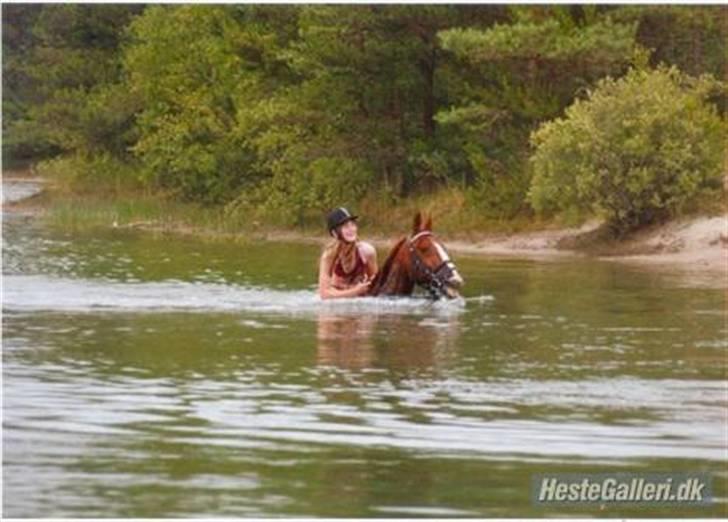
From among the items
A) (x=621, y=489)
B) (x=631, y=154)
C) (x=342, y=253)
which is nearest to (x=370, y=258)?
(x=342, y=253)

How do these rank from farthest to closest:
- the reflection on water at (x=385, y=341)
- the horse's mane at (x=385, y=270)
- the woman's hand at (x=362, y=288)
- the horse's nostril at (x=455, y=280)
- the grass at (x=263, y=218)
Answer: the grass at (x=263, y=218), the woman's hand at (x=362, y=288), the horse's mane at (x=385, y=270), the horse's nostril at (x=455, y=280), the reflection on water at (x=385, y=341)

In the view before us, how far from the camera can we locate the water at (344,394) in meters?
13.0

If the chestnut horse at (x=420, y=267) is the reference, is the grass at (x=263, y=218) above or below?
below

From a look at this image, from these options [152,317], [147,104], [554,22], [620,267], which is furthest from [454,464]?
[147,104]

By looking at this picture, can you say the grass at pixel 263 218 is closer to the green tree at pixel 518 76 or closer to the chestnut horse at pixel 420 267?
the green tree at pixel 518 76

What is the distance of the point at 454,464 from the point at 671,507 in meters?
1.78

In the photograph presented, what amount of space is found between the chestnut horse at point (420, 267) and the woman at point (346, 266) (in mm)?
486

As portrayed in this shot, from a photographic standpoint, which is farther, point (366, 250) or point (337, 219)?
point (366, 250)

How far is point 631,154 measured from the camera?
124 feet

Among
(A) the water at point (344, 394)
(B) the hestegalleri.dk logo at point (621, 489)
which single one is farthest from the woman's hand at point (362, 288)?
(B) the hestegalleri.dk logo at point (621, 489)

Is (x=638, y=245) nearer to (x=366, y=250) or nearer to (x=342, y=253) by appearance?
(x=366, y=250)

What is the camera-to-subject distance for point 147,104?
60.8m

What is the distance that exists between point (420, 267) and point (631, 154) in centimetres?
1379

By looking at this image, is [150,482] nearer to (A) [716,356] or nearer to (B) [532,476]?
(B) [532,476]
